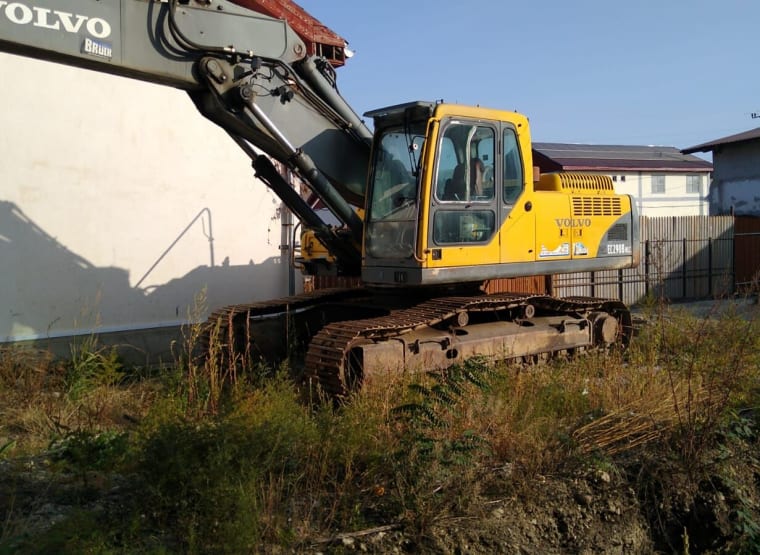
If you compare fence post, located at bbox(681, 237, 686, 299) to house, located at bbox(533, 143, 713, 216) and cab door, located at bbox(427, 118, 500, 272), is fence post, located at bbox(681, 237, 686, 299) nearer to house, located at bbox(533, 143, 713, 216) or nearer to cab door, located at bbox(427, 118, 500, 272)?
cab door, located at bbox(427, 118, 500, 272)

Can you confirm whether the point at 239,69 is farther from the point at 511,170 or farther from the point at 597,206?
the point at 597,206

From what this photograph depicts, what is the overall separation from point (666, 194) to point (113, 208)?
28.2 meters

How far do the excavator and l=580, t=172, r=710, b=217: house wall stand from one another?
78.9 feet

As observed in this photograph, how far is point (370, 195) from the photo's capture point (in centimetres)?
662

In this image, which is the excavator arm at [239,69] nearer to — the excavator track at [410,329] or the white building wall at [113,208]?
the excavator track at [410,329]

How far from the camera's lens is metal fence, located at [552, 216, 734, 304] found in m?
14.4

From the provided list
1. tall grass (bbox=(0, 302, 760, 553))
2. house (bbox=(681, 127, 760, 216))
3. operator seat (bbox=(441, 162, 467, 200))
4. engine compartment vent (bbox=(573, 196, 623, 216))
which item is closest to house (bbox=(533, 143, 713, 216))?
house (bbox=(681, 127, 760, 216))

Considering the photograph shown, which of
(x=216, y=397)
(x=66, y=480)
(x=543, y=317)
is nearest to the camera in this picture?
(x=66, y=480)

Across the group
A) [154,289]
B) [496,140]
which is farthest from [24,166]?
[496,140]

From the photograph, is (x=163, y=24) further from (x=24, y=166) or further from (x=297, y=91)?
(x=24, y=166)

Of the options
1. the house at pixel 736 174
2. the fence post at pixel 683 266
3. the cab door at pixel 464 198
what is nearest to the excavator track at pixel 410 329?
the cab door at pixel 464 198

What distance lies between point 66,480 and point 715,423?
13.7ft

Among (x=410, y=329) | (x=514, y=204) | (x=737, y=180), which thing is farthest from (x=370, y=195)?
(x=737, y=180)

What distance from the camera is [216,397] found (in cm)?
490
